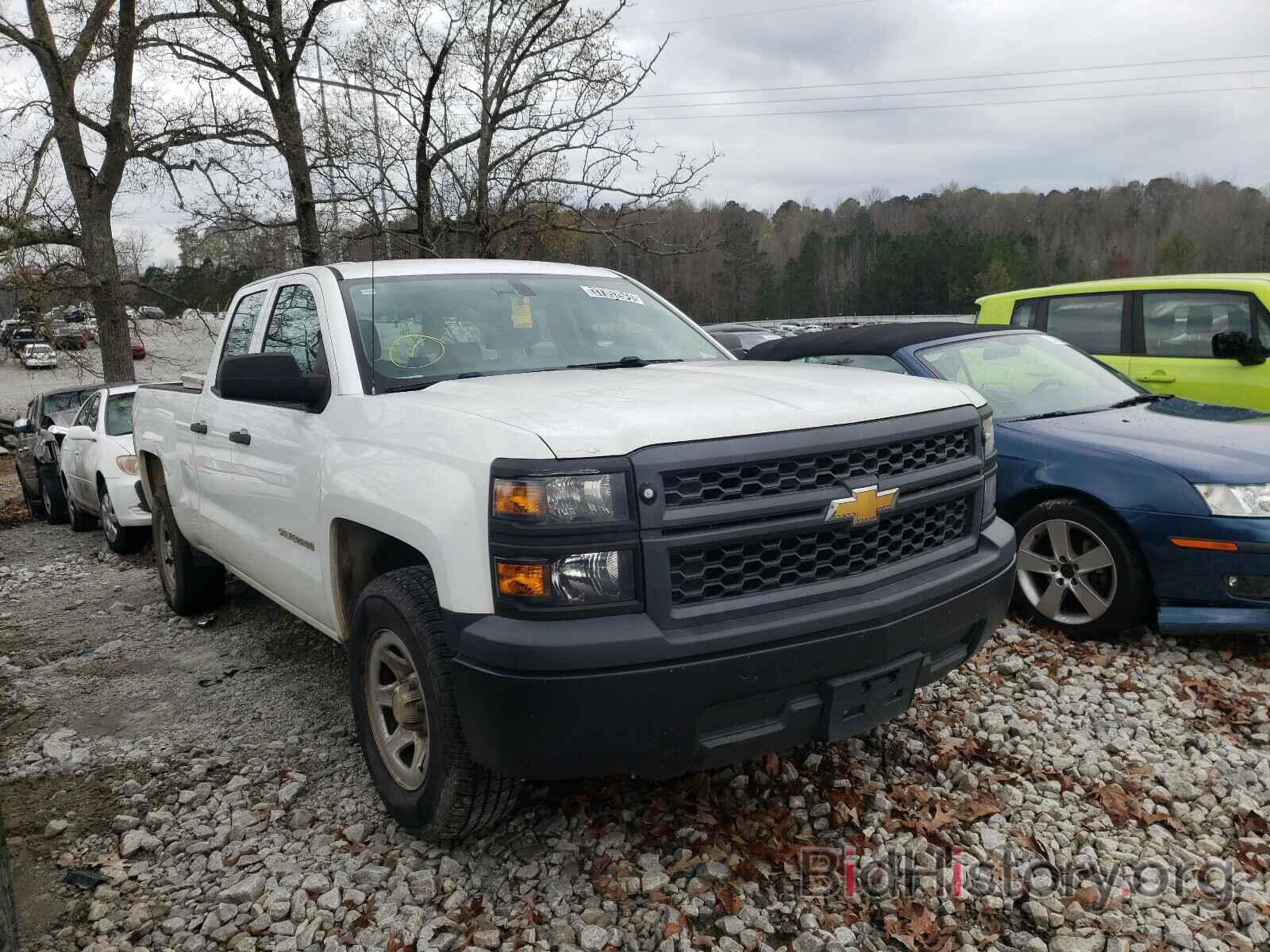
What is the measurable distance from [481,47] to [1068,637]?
11360mm

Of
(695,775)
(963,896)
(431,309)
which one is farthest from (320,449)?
(963,896)

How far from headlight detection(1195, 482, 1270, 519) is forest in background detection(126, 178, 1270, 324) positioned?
40.9 metres

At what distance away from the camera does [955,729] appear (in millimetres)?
3635

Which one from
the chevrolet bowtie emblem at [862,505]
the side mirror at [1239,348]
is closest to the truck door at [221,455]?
the chevrolet bowtie emblem at [862,505]

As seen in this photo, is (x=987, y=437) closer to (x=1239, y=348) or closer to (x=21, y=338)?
(x=1239, y=348)

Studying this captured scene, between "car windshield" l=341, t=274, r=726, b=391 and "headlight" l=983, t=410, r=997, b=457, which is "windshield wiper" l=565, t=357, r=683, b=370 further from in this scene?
"headlight" l=983, t=410, r=997, b=457

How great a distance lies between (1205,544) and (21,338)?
16144mm

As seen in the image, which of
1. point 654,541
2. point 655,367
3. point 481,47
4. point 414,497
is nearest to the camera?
point 654,541

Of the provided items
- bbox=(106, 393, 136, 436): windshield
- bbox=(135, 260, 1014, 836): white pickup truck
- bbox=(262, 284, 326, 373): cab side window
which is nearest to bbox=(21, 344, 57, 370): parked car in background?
bbox=(106, 393, 136, 436): windshield

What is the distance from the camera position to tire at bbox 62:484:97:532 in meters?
9.84

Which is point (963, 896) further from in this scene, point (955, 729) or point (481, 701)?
point (481, 701)

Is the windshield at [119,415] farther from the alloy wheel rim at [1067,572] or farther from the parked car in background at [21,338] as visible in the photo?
the alloy wheel rim at [1067,572]

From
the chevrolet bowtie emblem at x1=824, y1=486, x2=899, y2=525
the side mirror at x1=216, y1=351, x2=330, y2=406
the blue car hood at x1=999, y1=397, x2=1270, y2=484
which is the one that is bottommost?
the blue car hood at x1=999, y1=397, x2=1270, y2=484

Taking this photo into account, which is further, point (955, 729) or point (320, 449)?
point (955, 729)
